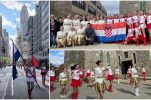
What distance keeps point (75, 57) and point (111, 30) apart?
10.6 feet

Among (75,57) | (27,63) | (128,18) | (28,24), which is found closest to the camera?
(27,63)

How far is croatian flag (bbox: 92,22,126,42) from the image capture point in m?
11.3

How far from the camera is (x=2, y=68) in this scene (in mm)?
10281

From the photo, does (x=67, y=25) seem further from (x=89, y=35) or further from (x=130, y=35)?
(x=130, y=35)

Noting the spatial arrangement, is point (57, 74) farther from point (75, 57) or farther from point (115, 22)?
point (75, 57)

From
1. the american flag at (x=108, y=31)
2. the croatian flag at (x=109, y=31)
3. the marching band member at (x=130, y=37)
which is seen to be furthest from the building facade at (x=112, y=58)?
the marching band member at (x=130, y=37)

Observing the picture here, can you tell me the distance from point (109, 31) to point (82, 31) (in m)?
1.34

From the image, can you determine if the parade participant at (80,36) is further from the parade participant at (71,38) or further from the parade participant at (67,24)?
the parade participant at (67,24)

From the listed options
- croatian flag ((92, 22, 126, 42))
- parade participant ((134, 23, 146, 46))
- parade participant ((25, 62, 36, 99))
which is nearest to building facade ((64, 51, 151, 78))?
croatian flag ((92, 22, 126, 42))

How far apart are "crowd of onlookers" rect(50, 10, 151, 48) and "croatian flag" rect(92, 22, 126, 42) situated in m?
0.23

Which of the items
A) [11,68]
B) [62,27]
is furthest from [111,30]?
[11,68]

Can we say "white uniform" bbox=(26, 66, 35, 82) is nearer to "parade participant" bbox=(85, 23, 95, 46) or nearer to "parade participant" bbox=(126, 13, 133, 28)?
"parade participant" bbox=(85, 23, 95, 46)

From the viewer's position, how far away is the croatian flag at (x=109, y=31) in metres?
11.3

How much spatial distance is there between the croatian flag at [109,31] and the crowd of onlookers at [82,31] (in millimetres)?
233
